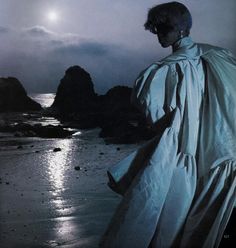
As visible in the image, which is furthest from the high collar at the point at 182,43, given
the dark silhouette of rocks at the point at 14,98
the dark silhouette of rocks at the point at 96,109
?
the dark silhouette of rocks at the point at 14,98

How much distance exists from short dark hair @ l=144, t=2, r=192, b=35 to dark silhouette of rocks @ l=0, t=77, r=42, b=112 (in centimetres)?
261

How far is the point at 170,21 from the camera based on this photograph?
1.75 metres

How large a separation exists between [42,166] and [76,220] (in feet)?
4.70

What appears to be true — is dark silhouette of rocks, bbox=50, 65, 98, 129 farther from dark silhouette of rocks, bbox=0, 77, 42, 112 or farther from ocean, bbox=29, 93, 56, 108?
dark silhouette of rocks, bbox=0, 77, 42, 112

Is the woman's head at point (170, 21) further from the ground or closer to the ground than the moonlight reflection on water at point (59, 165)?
further from the ground

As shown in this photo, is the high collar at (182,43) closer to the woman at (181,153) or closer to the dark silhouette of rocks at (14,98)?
the woman at (181,153)

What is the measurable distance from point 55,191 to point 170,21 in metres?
2.00

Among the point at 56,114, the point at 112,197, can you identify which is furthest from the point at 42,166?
the point at 112,197

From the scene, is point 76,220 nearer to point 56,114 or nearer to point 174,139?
point 174,139

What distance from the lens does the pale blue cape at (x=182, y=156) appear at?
1.65m

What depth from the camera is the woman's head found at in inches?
68.8

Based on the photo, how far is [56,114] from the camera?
16.0ft

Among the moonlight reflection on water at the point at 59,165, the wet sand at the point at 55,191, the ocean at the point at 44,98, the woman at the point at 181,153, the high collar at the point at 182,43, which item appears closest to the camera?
the woman at the point at 181,153

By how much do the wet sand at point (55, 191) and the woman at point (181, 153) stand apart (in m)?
0.89
